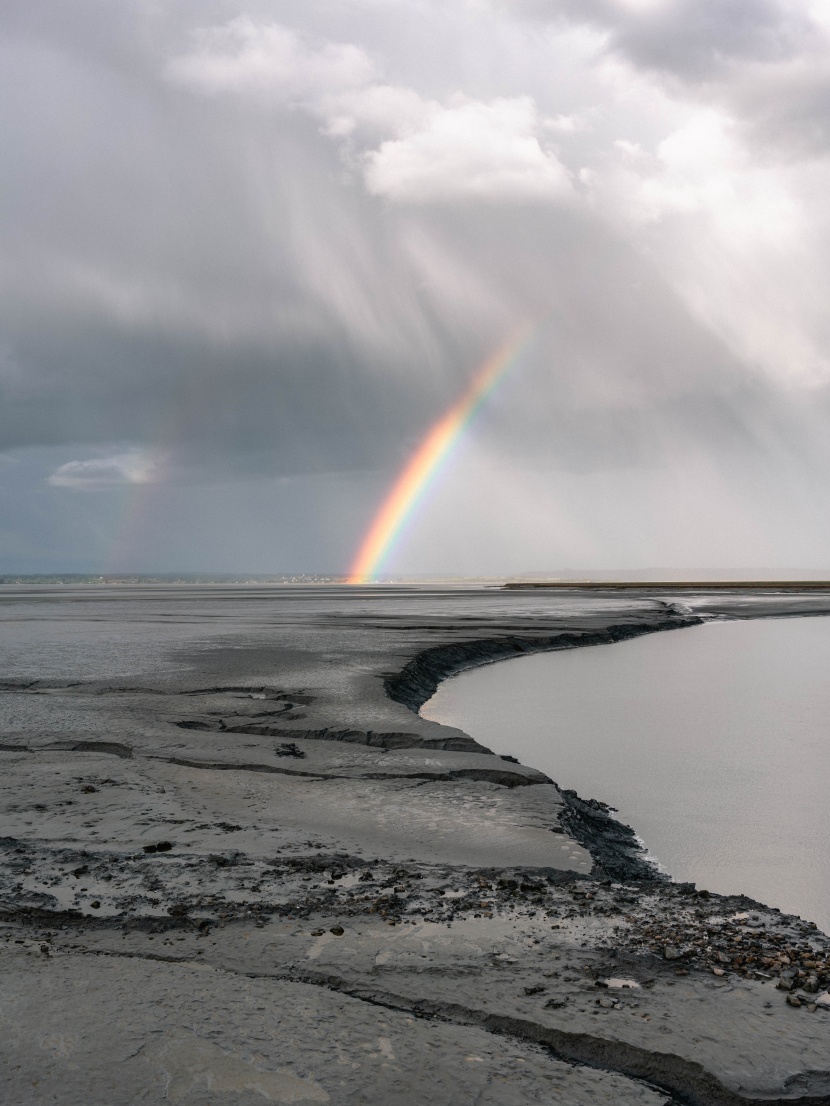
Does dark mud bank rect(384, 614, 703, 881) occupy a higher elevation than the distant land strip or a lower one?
lower

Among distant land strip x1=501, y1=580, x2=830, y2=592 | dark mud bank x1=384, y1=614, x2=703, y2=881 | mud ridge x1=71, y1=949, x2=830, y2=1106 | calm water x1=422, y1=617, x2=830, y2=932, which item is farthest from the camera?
distant land strip x1=501, y1=580, x2=830, y2=592

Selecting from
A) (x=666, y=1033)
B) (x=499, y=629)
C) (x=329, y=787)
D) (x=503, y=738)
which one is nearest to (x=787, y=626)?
(x=499, y=629)

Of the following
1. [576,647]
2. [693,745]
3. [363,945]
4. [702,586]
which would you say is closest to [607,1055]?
[363,945]

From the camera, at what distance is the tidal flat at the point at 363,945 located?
3092 millimetres

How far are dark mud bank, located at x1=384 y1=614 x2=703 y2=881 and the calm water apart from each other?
0.74ft

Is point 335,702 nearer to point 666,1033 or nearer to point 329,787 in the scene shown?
point 329,787

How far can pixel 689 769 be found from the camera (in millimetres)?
9406

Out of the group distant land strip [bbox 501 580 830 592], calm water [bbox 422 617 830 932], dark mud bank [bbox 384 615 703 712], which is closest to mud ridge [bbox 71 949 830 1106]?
calm water [bbox 422 617 830 932]

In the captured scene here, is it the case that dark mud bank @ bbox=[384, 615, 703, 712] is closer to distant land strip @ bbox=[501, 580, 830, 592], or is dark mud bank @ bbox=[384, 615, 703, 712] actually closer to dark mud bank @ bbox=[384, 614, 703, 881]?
dark mud bank @ bbox=[384, 614, 703, 881]

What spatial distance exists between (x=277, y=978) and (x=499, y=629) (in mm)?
21655

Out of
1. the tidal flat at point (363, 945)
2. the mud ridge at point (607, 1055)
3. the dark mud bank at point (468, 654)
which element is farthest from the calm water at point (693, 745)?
the mud ridge at point (607, 1055)

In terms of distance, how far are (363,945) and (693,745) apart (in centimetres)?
771

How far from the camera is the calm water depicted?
248 inches

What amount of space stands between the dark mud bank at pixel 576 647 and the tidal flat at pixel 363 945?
48mm
